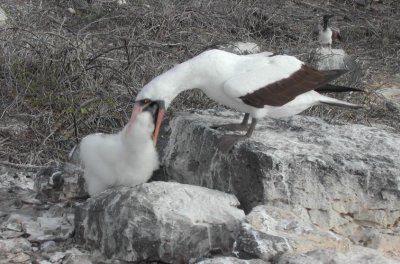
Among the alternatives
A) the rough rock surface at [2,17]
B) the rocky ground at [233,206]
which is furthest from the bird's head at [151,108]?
the rough rock surface at [2,17]

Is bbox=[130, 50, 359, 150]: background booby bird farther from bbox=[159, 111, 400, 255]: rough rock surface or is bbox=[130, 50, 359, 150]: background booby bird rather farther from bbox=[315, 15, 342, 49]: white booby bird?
bbox=[315, 15, 342, 49]: white booby bird

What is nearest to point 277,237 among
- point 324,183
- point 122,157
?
point 324,183

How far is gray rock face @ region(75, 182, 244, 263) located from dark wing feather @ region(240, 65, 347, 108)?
61 cm

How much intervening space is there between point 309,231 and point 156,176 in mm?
1188

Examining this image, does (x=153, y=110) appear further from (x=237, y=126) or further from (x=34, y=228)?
(x=34, y=228)

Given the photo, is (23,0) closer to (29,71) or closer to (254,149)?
(29,71)

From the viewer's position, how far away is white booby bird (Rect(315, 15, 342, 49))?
8641mm

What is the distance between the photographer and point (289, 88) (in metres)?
3.67

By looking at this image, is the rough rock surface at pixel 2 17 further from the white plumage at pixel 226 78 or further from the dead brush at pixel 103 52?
the white plumage at pixel 226 78

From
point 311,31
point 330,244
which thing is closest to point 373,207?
point 330,244

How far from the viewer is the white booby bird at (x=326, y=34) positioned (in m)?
8.64

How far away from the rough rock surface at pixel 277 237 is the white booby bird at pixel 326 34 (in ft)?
18.8

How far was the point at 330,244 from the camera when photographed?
2916 mm

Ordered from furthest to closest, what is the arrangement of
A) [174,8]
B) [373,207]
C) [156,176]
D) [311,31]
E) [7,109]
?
[311,31], [174,8], [7,109], [156,176], [373,207]
